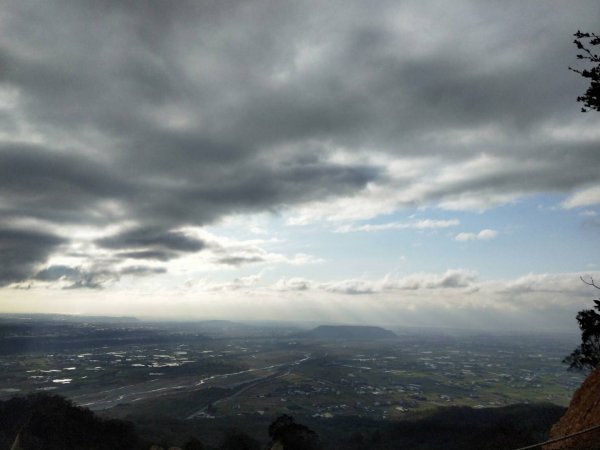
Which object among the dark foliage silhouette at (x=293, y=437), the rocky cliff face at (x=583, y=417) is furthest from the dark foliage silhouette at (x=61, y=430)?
the rocky cliff face at (x=583, y=417)

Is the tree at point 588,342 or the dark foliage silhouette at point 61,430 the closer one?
the tree at point 588,342

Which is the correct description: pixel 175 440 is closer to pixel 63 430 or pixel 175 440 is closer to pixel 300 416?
pixel 63 430

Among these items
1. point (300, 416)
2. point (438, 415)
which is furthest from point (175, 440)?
point (438, 415)

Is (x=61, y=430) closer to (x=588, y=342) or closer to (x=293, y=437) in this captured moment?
(x=293, y=437)

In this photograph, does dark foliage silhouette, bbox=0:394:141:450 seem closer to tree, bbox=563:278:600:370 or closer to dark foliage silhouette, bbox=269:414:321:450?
dark foliage silhouette, bbox=269:414:321:450

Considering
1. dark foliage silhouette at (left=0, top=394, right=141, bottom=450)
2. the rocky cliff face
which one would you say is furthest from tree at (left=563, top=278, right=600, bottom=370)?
dark foliage silhouette at (left=0, top=394, right=141, bottom=450)

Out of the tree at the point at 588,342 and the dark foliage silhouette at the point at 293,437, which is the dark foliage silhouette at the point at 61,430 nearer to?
the dark foliage silhouette at the point at 293,437

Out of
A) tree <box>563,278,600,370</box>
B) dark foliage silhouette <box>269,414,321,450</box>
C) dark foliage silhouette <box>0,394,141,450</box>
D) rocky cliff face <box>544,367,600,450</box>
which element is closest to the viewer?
rocky cliff face <box>544,367,600,450</box>

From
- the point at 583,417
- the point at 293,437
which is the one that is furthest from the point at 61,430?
the point at 583,417
